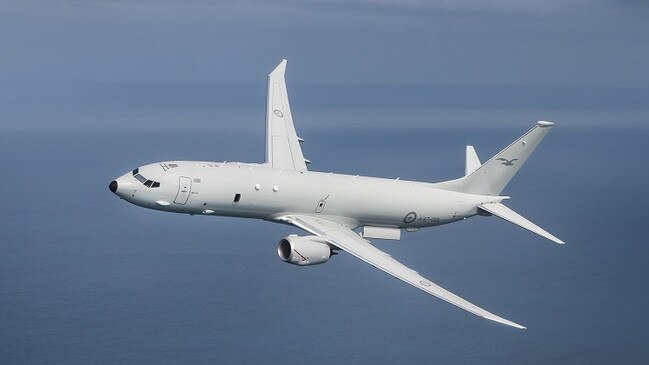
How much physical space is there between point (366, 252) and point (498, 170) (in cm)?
2374

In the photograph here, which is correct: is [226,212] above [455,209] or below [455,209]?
below

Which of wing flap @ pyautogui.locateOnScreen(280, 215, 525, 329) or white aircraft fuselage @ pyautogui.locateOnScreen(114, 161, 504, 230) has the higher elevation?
white aircraft fuselage @ pyautogui.locateOnScreen(114, 161, 504, 230)

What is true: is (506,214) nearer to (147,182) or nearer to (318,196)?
(318,196)

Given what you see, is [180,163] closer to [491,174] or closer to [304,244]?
[304,244]

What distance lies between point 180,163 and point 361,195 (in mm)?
18214

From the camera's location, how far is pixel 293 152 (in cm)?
9125

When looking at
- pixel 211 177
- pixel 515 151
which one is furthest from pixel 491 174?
pixel 211 177

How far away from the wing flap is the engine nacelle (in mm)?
1093

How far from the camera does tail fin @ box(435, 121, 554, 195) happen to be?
90.2 metres

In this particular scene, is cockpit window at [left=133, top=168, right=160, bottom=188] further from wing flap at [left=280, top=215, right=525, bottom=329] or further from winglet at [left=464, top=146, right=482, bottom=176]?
winglet at [left=464, top=146, right=482, bottom=176]

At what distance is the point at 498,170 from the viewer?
3595 inches

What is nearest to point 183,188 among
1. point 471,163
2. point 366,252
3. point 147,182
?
point 147,182

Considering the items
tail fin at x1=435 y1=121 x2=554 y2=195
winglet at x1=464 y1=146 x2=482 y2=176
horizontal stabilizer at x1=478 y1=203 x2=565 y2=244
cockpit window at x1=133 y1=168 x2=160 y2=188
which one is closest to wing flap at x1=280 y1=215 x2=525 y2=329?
cockpit window at x1=133 y1=168 x2=160 y2=188

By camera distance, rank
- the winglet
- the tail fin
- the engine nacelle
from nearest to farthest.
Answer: the engine nacelle → the tail fin → the winglet
